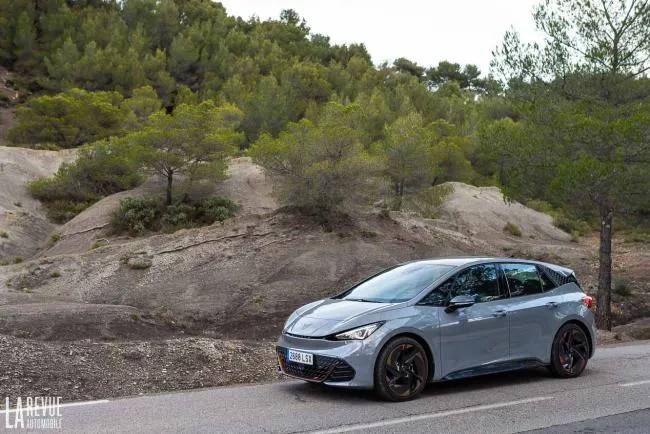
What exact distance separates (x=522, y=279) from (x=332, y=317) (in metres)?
2.78

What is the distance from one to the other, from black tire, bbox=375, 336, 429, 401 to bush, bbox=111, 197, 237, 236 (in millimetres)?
22725

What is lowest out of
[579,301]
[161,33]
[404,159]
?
[579,301]

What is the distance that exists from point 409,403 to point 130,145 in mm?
26641

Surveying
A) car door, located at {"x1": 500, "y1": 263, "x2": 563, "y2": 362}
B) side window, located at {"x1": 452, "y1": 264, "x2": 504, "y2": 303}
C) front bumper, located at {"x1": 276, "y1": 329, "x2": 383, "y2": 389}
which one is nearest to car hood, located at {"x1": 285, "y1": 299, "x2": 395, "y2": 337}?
front bumper, located at {"x1": 276, "y1": 329, "x2": 383, "y2": 389}

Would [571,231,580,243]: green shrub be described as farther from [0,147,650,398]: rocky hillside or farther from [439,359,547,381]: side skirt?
[439,359,547,381]: side skirt

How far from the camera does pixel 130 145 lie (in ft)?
104

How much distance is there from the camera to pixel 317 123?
1598 inches

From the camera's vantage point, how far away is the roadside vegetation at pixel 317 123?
59.8 feet

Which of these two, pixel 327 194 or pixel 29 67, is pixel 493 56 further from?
pixel 29 67

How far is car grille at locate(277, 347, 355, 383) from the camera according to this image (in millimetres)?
7324

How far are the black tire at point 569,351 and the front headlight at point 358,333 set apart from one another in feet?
9.52

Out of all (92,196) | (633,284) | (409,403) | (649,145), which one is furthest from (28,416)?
(92,196)

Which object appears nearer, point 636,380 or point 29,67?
point 636,380

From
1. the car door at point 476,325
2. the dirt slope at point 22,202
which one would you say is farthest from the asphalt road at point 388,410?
the dirt slope at point 22,202
